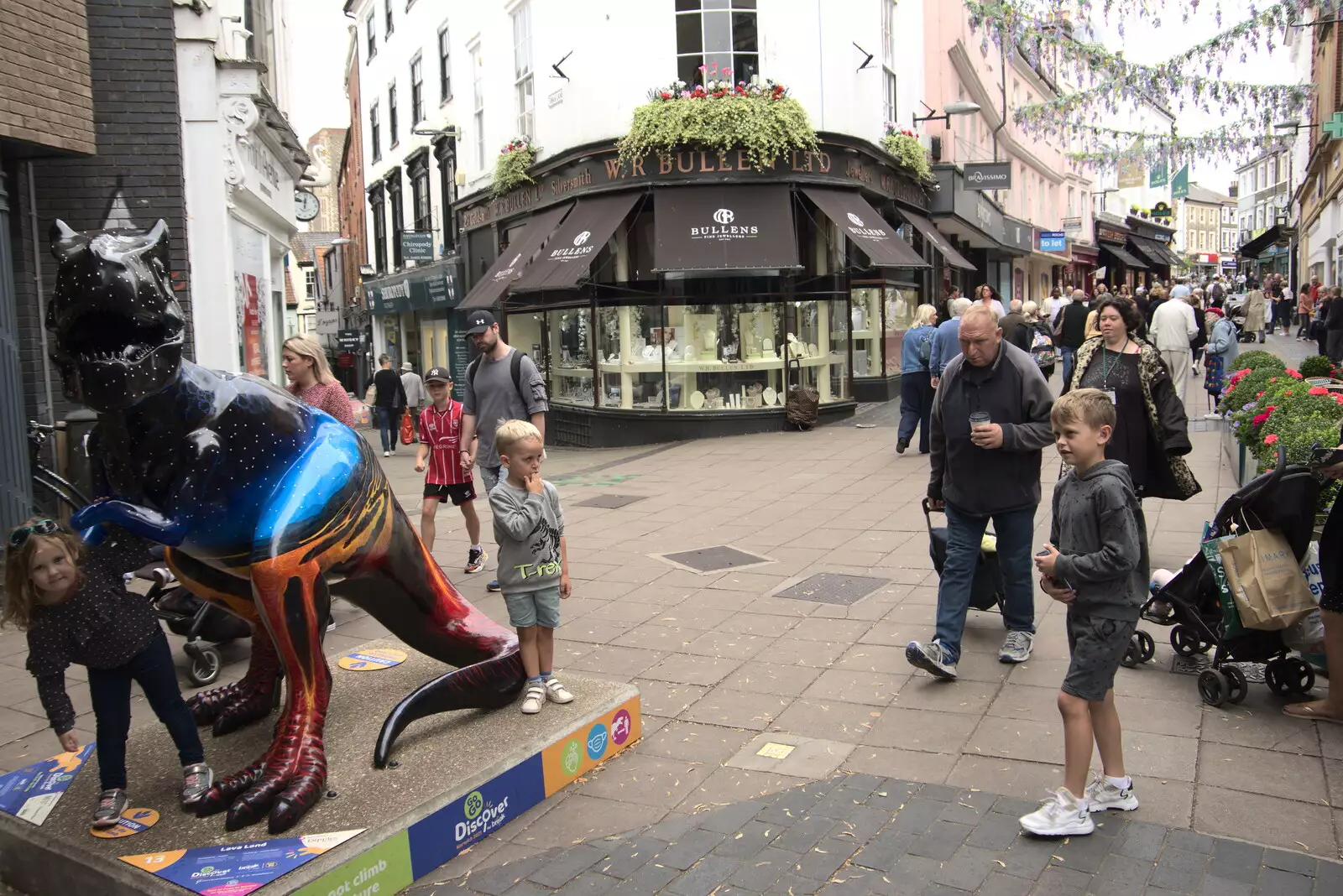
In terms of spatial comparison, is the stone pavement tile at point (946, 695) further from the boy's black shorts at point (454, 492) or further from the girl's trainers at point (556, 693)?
the boy's black shorts at point (454, 492)

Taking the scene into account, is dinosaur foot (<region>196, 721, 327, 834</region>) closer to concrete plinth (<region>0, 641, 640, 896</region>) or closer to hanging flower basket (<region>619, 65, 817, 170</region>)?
concrete plinth (<region>0, 641, 640, 896</region>)

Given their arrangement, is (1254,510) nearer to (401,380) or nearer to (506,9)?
(401,380)

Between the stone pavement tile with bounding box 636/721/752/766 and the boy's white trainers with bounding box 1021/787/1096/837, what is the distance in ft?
4.40

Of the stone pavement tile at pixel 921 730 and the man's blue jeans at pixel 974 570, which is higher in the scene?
the man's blue jeans at pixel 974 570

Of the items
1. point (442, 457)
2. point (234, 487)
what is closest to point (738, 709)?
point (234, 487)

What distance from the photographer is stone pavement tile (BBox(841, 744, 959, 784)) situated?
4305 mm

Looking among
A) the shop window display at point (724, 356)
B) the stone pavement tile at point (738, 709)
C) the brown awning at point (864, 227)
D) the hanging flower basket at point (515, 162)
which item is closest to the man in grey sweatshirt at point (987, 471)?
the stone pavement tile at point (738, 709)

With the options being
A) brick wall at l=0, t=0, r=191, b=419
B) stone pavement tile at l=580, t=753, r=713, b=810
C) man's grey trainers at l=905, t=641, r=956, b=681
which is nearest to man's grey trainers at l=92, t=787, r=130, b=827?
stone pavement tile at l=580, t=753, r=713, b=810

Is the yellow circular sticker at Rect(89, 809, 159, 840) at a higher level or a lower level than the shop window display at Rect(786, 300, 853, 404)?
lower

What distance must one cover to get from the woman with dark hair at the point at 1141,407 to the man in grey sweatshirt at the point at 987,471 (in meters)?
1.24

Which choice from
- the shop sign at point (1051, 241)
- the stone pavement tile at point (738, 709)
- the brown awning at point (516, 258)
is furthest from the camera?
the shop sign at point (1051, 241)

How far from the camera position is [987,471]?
5340 millimetres

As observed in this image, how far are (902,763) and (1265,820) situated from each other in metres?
1.30

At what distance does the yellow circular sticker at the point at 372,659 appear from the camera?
5270 millimetres
